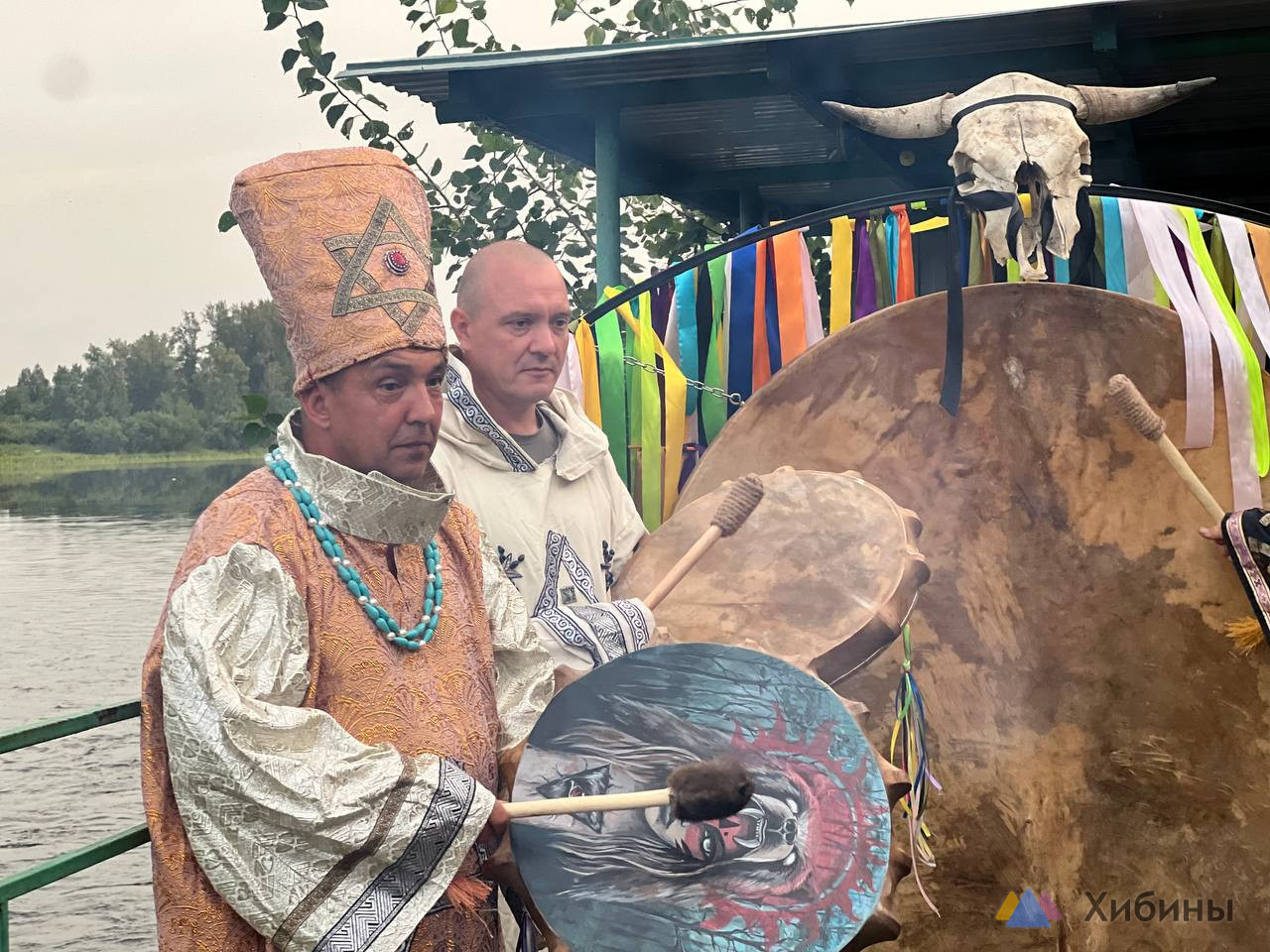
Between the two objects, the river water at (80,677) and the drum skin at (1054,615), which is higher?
the drum skin at (1054,615)

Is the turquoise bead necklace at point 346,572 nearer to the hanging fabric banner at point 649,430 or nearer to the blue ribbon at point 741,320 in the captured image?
the hanging fabric banner at point 649,430

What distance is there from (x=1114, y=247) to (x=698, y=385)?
3.39ft

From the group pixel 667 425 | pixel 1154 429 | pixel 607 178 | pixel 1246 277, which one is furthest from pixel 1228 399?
pixel 607 178

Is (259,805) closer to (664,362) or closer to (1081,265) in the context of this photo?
(664,362)

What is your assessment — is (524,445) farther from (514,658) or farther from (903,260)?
(903,260)

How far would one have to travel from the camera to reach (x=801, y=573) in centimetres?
257

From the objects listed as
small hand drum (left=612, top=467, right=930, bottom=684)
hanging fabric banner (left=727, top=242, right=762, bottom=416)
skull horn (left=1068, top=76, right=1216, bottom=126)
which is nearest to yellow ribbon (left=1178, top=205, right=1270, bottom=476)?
skull horn (left=1068, top=76, right=1216, bottom=126)

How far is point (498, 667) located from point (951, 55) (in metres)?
3.10

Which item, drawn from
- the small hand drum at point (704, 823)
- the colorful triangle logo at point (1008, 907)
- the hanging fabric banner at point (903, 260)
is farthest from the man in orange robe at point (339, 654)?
the hanging fabric banner at point (903, 260)

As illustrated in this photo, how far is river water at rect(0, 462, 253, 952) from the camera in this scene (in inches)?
599

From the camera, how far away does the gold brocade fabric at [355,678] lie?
70.8 inches

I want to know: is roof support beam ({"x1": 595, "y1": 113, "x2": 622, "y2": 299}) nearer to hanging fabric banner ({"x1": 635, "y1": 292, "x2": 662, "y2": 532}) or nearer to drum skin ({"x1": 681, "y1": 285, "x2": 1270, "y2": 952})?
hanging fabric banner ({"x1": 635, "y1": 292, "x2": 662, "y2": 532})

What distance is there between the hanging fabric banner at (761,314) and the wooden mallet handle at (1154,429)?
1.05 m

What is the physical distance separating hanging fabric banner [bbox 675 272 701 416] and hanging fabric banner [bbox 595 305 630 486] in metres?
0.16
